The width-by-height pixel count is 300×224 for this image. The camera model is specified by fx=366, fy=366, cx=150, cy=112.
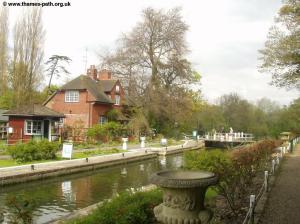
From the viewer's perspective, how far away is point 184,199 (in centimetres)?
621

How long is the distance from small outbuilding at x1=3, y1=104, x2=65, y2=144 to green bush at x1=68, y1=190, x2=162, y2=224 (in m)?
22.7

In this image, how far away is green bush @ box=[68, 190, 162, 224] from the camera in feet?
24.5

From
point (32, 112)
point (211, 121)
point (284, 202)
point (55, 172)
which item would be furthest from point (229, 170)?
point (211, 121)

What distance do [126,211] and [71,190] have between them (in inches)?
354

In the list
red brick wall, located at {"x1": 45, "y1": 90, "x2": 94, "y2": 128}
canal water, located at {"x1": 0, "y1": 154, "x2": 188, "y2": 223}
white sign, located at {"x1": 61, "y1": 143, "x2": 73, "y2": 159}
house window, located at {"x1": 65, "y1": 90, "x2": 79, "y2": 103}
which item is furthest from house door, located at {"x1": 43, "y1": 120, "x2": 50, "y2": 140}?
canal water, located at {"x1": 0, "y1": 154, "x2": 188, "y2": 223}

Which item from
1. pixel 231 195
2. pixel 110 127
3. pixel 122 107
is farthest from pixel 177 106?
pixel 231 195

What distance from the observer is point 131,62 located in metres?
45.8

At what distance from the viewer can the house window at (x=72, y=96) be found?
43.1m

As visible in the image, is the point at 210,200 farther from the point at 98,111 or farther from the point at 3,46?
the point at 3,46

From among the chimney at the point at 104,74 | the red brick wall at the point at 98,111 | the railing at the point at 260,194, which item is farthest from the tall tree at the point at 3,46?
the railing at the point at 260,194

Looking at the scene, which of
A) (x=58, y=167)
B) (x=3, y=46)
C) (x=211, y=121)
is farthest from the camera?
(x=211, y=121)

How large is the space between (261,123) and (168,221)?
62.3 metres

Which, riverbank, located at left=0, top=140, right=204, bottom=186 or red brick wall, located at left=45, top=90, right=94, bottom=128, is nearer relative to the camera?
riverbank, located at left=0, top=140, right=204, bottom=186

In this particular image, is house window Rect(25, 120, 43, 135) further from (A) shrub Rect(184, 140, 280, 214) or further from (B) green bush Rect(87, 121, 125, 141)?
(A) shrub Rect(184, 140, 280, 214)
